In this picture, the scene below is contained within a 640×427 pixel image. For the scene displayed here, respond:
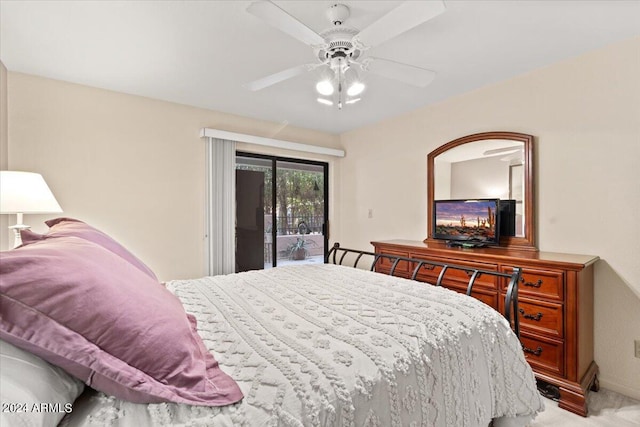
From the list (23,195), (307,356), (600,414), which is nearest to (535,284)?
(600,414)

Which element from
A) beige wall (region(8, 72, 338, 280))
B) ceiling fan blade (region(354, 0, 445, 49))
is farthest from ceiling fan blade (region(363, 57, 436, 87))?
beige wall (region(8, 72, 338, 280))

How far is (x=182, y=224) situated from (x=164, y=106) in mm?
1247

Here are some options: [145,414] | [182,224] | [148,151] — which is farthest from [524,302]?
[148,151]

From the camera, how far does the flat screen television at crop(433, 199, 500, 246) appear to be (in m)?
2.67

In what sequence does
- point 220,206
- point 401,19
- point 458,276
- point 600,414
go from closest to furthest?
point 401,19 → point 600,414 → point 458,276 → point 220,206

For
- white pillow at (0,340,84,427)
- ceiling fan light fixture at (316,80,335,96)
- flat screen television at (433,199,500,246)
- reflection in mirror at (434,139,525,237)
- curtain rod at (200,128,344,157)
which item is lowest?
white pillow at (0,340,84,427)

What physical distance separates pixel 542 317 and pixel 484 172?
136 centimetres

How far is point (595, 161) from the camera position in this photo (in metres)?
2.25

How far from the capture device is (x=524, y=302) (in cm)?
216

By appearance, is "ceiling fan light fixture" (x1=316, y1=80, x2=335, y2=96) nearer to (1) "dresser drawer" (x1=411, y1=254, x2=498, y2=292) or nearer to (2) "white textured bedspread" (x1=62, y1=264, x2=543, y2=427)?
(2) "white textured bedspread" (x1=62, y1=264, x2=543, y2=427)

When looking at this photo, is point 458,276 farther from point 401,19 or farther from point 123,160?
point 123,160

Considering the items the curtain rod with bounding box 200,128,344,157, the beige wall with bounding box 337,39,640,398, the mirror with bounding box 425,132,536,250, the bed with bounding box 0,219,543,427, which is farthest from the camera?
the curtain rod with bounding box 200,128,344,157

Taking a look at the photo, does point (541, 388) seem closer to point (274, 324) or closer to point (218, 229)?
point (274, 324)

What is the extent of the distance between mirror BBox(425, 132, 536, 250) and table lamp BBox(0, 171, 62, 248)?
328cm
